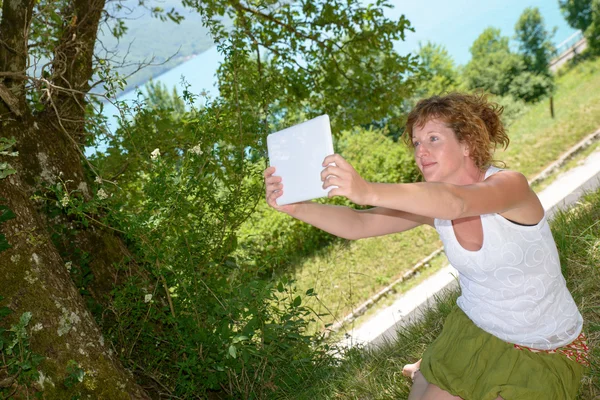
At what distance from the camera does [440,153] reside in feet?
7.68

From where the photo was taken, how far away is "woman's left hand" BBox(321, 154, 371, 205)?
173 cm

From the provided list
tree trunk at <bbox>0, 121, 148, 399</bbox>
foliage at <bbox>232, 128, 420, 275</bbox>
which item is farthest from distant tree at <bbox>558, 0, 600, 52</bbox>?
tree trunk at <bbox>0, 121, 148, 399</bbox>

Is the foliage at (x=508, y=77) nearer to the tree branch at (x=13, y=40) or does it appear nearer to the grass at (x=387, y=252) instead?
the grass at (x=387, y=252)

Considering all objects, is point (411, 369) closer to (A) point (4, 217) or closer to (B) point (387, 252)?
(A) point (4, 217)

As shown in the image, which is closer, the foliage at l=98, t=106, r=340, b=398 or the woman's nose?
the woman's nose

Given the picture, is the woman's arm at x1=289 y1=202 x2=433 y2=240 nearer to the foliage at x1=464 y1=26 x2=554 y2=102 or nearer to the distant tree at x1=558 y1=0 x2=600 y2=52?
the foliage at x1=464 y1=26 x2=554 y2=102

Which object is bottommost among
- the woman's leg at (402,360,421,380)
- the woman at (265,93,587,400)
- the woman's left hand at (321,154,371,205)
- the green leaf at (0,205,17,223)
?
the woman's leg at (402,360,421,380)

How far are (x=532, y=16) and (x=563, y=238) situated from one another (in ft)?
188

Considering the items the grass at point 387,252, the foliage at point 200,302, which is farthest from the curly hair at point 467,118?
the grass at point 387,252

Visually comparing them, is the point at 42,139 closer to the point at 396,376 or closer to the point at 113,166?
the point at 113,166

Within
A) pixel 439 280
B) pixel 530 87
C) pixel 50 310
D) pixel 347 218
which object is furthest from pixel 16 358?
pixel 530 87

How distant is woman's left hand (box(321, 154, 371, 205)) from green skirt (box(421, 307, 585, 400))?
1.01 m

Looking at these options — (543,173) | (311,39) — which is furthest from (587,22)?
(311,39)

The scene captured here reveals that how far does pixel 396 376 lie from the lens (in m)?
3.20
